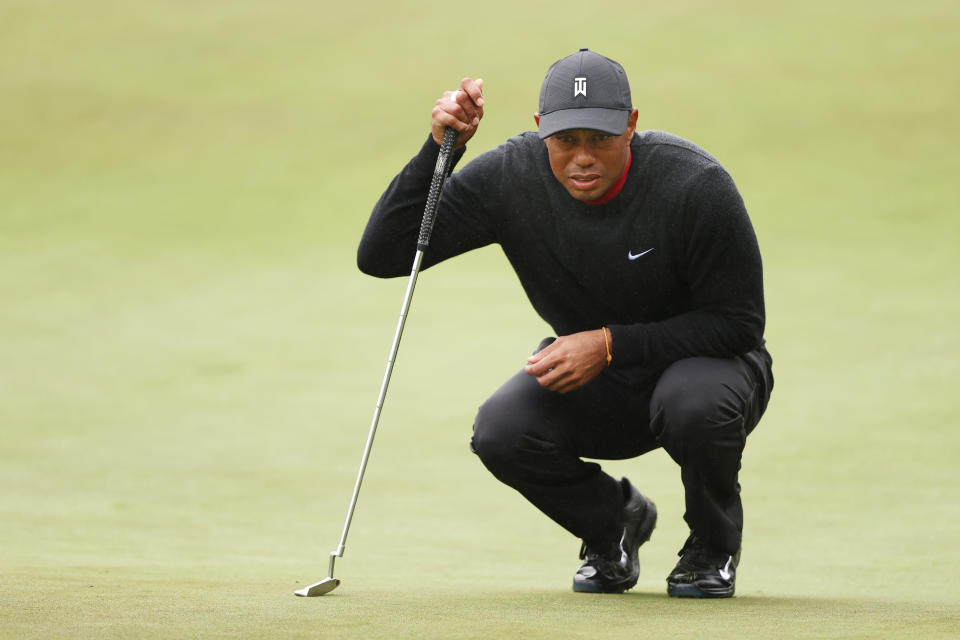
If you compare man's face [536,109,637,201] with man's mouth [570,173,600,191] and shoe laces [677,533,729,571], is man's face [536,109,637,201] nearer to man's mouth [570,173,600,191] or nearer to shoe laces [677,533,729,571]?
man's mouth [570,173,600,191]

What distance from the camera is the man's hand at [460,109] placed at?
2316 mm

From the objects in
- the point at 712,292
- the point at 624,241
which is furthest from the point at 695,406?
the point at 624,241

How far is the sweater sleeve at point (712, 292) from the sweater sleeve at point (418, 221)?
1.22ft

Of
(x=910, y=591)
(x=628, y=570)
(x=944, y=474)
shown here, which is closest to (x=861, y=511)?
(x=944, y=474)

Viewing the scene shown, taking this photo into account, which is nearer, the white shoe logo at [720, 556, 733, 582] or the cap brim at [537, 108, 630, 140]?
the cap brim at [537, 108, 630, 140]

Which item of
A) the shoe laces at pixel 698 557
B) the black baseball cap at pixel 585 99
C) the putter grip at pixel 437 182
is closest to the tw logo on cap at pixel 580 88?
the black baseball cap at pixel 585 99

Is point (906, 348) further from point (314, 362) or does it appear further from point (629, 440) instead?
point (629, 440)

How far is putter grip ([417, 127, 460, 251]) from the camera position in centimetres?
233

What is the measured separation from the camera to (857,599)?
2377mm

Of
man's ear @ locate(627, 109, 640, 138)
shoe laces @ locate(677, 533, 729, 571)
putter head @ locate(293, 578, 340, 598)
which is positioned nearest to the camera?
putter head @ locate(293, 578, 340, 598)

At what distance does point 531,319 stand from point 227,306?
170cm

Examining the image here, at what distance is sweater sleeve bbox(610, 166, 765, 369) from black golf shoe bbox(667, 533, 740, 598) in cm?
38

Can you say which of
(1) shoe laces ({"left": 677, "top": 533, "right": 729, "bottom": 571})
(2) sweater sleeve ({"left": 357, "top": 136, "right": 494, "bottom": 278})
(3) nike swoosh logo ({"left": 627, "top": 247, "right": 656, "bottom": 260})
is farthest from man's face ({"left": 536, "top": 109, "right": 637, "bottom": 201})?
(1) shoe laces ({"left": 677, "top": 533, "right": 729, "bottom": 571})

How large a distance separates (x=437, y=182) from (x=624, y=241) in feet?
1.19
